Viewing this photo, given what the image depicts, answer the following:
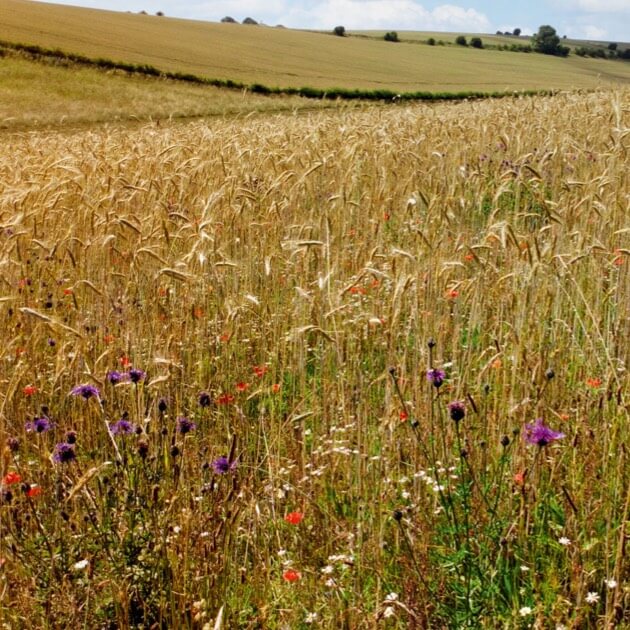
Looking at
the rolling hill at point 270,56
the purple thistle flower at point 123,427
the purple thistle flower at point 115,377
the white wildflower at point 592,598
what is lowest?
the white wildflower at point 592,598

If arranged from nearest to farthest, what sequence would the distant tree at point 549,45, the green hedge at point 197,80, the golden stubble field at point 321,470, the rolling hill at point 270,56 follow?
1. the golden stubble field at point 321,470
2. the green hedge at point 197,80
3. the rolling hill at point 270,56
4. the distant tree at point 549,45

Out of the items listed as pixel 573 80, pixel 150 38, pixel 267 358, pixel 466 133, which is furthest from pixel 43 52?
pixel 573 80

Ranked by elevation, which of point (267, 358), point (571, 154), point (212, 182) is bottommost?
point (267, 358)

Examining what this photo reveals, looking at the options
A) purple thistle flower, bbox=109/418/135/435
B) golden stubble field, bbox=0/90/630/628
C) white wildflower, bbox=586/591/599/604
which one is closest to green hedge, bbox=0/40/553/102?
golden stubble field, bbox=0/90/630/628

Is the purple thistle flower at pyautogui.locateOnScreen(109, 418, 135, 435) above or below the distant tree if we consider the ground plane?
below

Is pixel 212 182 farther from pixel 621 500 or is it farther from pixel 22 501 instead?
pixel 621 500

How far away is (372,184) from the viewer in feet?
20.0

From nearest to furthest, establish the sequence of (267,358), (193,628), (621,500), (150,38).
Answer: (193,628) → (621,500) → (267,358) → (150,38)

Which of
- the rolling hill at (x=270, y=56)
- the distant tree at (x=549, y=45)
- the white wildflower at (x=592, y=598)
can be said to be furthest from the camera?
the distant tree at (x=549, y=45)

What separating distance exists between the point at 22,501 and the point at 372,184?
4.34 m

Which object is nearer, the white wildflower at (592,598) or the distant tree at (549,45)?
the white wildflower at (592,598)

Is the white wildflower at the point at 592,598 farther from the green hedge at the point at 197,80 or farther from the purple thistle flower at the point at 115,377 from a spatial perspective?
the green hedge at the point at 197,80

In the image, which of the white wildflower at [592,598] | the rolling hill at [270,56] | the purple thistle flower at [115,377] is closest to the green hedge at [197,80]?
the rolling hill at [270,56]

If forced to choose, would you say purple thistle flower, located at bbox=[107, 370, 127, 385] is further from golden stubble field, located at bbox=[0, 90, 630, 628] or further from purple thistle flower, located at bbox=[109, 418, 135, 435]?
purple thistle flower, located at bbox=[109, 418, 135, 435]
